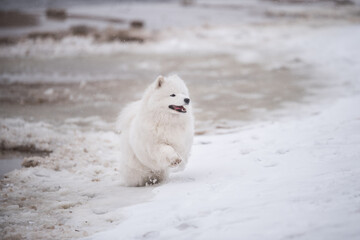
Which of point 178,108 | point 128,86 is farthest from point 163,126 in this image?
point 128,86

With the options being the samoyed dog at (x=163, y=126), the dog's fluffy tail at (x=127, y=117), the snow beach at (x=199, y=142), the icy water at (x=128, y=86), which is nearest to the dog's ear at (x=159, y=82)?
the samoyed dog at (x=163, y=126)

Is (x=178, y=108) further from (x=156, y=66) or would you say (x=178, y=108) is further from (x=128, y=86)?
(x=156, y=66)

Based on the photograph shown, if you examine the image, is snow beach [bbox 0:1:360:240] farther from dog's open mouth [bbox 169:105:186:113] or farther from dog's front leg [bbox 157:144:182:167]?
dog's open mouth [bbox 169:105:186:113]

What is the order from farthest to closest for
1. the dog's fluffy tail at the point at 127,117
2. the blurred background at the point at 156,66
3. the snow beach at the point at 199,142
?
the blurred background at the point at 156,66 < the dog's fluffy tail at the point at 127,117 < the snow beach at the point at 199,142

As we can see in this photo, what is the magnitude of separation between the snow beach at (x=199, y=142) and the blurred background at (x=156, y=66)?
0.08 m

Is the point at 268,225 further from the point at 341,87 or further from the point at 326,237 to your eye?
the point at 341,87

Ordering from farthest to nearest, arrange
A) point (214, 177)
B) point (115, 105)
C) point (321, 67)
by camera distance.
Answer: point (321, 67) < point (115, 105) < point (214, 177)

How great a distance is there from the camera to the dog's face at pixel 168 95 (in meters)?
4.74

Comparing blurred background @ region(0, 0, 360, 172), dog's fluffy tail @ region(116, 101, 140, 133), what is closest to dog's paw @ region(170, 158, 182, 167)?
dog's fluffy tail @ region(116, 101, 140, 133)

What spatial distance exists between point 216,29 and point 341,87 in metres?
14.0

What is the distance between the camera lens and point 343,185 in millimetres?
3701

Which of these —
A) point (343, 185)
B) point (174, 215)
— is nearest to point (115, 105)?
point (174, 215)

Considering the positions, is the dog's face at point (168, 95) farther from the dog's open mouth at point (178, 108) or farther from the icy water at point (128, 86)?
the icy water at point (128, 86)

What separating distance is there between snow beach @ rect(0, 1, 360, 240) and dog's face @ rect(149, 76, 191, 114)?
3.31ft
